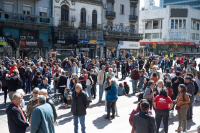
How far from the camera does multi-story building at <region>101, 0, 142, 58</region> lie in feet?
118

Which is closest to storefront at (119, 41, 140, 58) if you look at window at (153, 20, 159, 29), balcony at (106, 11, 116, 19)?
balcony at (106, 11, 116, 19)

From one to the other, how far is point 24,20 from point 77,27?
838 centimetres

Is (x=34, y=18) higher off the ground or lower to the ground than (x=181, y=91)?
higher

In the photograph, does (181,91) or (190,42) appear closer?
(181,91)

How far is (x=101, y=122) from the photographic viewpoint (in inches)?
325

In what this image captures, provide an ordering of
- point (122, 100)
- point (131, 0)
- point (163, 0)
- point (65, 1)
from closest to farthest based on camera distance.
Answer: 1. point (122, 100)
2. point (65, 1)
3. point (131, 0)
4. point (163, 0)

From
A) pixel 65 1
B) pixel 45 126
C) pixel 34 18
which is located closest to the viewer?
pixel 45 126

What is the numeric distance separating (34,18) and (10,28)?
3168mm

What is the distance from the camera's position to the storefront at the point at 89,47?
31.8 m

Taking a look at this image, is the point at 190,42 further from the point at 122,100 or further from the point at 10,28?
the point at 122,100

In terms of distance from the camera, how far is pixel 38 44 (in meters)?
27.5

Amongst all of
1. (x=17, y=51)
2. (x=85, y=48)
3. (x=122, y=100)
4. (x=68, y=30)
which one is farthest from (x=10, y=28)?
(x=122, y=100)

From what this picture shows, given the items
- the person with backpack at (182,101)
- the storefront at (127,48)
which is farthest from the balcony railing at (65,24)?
the person with backpack at (182,101)

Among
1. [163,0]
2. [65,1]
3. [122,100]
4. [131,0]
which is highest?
[163,0]
